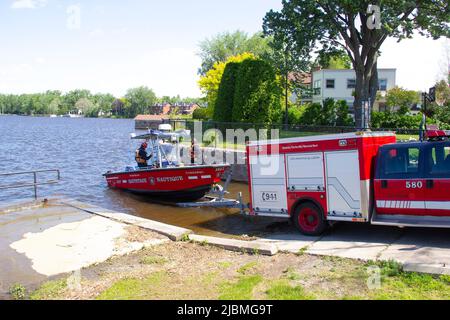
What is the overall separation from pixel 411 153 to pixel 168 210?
962 cm

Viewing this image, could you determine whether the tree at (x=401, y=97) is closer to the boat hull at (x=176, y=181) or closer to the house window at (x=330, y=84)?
the house window at (x=330, y=84)

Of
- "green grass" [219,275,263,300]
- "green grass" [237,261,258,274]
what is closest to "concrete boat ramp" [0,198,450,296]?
"green grass" [237,261,258,274]

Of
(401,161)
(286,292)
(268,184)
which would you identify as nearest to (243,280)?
(286,292)

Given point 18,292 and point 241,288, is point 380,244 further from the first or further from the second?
point 18,292

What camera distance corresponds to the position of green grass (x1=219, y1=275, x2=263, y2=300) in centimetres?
634

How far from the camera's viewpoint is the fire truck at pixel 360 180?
9.36 meters

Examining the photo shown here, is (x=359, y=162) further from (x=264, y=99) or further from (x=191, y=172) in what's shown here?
(x=264, y=99)

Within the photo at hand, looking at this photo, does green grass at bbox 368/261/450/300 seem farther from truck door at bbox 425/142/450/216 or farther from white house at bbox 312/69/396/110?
white house at bbox 312/69/396/110

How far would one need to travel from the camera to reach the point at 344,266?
7695 mm

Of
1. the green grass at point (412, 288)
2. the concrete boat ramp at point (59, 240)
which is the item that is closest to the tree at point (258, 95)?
the concrete boat ramp at point (59, 240)

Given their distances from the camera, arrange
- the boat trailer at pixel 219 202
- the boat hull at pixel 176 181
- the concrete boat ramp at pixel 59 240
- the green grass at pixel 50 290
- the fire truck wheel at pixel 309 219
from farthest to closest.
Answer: the boat hull at pixel 176 181, the boat trailer at pixel 219 202, the fire truck wheel at pixel 309 219, the concrete boat ramp at pixel 59 240, the green grass at pixel 50 290

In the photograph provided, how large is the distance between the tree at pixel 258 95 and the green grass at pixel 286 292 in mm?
21983

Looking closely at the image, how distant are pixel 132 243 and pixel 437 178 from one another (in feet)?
21.1
